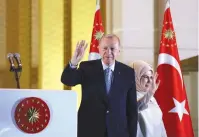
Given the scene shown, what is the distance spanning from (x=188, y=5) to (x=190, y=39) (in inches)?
14.1

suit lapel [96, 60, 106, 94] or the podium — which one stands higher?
suit lapel [96, 60, 106, 94]

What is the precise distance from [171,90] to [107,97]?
1.11m

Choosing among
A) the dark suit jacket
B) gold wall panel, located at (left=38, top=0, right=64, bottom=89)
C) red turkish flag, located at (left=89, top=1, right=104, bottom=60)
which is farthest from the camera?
gold wall panel, located at (left=38, top=0, right=64, bottom=89)

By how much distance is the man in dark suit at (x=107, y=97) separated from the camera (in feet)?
7.25

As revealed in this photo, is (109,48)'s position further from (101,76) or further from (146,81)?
(146,81)

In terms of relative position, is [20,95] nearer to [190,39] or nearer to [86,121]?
[86,121]

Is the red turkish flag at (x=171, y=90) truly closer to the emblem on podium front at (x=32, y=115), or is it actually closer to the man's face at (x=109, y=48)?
the man's face at (x=109, y=48)

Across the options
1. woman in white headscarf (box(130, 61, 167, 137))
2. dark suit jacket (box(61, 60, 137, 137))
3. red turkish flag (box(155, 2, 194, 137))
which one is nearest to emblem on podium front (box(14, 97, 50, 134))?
dark suit jacket (box(61, 60, 137, 137))

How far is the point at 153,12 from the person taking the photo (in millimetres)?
3562

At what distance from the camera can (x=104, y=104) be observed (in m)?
2.22

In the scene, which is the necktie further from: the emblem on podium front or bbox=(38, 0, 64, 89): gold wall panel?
bbox=(38, 0, 64, 89): gold wall panel

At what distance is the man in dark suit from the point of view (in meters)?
2.21

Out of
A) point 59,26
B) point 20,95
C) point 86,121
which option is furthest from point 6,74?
point 20,95

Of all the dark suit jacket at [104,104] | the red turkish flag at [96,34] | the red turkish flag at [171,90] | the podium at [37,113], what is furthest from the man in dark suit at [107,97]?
the red turkish flag at [171,90]
